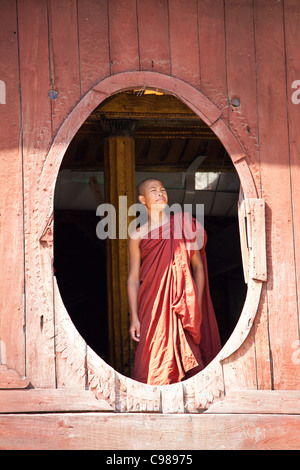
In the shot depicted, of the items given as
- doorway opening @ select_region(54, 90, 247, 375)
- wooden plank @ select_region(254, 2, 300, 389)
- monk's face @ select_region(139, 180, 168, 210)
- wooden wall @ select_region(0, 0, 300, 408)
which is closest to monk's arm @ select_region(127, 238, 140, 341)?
monk's face @ select_region(139, 180, 168, 210)

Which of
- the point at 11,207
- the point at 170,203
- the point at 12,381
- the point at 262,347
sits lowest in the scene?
the point at 12,381

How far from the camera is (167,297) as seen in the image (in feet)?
21.3

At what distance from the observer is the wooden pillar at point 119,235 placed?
290 inches

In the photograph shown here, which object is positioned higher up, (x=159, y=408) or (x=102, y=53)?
(x=102, y=53)

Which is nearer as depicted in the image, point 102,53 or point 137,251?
point 102,53

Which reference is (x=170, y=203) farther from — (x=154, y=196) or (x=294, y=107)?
(x=294, y=107)

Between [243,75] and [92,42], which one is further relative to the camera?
[243,75]

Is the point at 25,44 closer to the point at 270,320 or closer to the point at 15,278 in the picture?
the point at 15,278

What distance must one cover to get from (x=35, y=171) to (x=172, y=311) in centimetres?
139

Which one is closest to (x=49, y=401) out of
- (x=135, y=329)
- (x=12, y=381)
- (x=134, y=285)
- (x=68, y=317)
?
(x=12, y=381)
